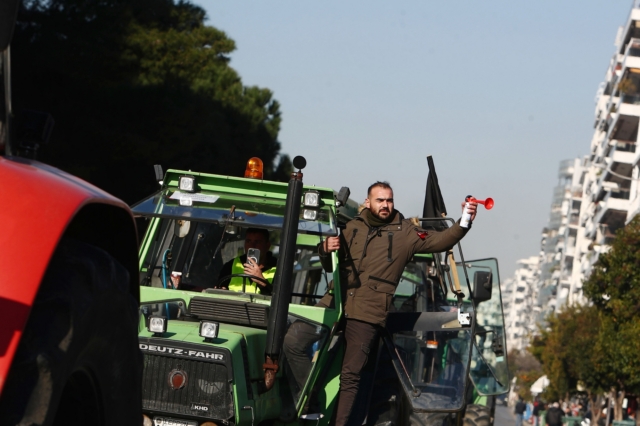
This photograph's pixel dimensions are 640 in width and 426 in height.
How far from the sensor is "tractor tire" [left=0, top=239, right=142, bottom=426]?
2.69 meters

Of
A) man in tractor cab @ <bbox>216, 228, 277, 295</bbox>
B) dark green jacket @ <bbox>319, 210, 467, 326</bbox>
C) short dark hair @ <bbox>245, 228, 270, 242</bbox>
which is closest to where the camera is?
dark green jacket @ <bbox>319, 210, 467, 326</bbox>

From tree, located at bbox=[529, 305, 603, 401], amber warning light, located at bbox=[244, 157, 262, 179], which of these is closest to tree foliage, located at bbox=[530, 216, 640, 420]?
tree, located at bbox=[529, 305, 603, 401]

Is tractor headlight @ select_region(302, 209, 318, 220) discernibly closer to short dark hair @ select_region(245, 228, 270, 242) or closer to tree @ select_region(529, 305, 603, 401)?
short dark hair @ select_region(245, 228, 270, 242)

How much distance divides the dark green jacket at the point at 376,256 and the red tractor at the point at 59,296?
418 centimetres

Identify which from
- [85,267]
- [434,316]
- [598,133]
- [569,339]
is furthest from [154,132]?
[598,133]

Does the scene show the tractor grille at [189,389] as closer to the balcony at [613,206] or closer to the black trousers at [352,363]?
the black trousers at [352,363]

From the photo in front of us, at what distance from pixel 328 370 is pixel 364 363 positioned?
294mm

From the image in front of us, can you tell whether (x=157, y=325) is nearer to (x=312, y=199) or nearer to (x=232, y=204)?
(x=232, y=204)

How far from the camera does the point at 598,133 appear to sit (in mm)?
109438

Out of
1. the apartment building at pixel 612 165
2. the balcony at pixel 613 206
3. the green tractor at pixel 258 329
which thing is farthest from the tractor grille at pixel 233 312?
the balcony at pixel 613 206

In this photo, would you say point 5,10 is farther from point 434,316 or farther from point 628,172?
point 628,172

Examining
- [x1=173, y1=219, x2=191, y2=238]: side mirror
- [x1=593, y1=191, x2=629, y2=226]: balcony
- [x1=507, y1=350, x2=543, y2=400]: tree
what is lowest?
[x1=507, y1=350, x2=543, y2=400]: tree

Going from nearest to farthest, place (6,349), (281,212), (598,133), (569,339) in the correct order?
(6,349), (281,212), (569,339), (598,133)

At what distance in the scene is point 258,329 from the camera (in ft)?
23.4
